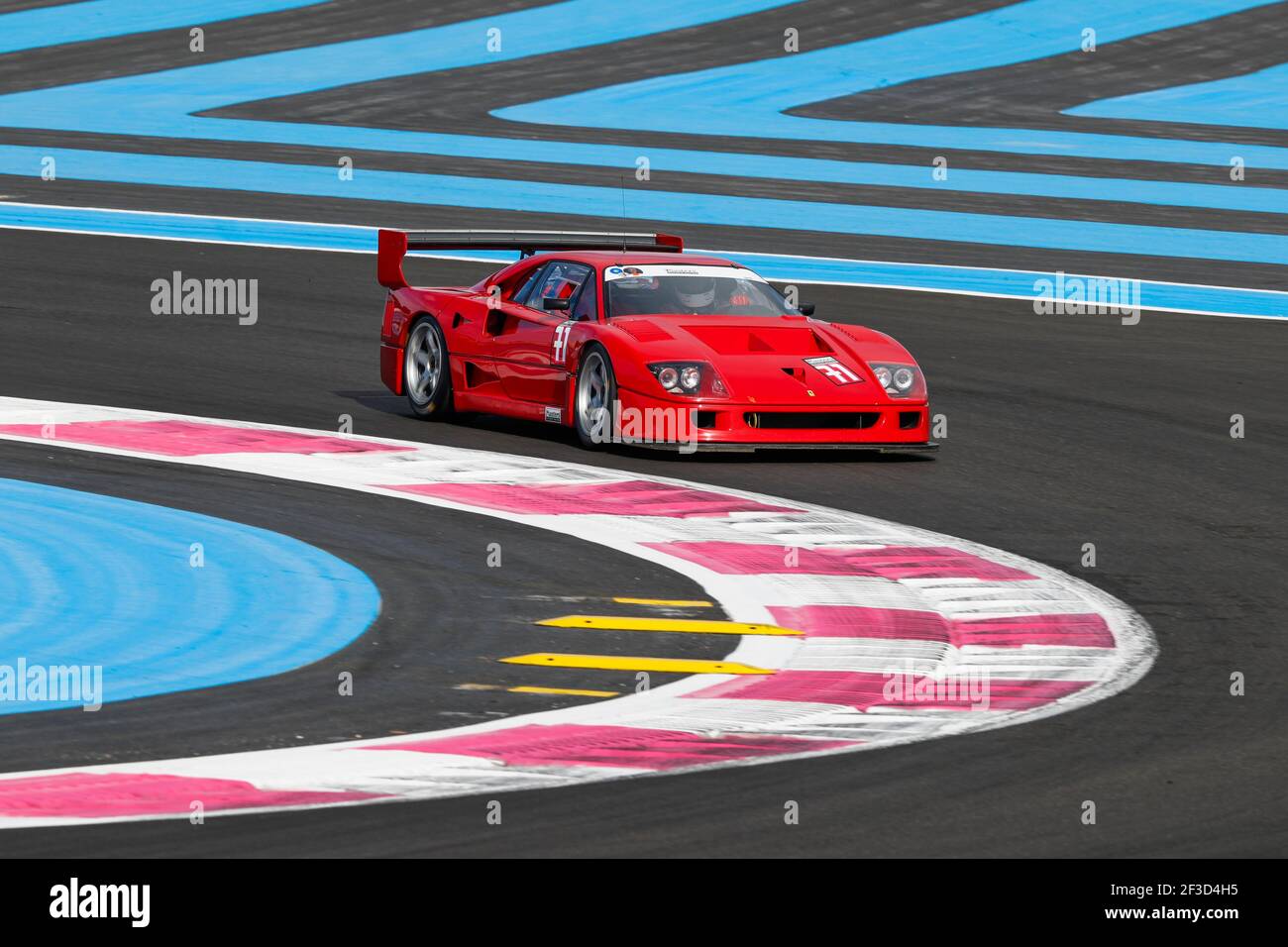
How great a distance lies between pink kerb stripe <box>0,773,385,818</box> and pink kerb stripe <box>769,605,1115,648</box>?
280 cm

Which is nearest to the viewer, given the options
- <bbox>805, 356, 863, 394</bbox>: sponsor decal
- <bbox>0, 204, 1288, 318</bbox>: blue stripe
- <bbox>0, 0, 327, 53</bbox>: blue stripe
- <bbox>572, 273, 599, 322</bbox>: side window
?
<bbox>805, 356, 863, 394</bbox>: sponsor decal

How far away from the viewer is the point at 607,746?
673cm

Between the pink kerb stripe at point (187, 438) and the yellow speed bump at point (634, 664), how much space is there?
4.62 m

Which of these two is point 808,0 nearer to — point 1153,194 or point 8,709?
point 1153,194

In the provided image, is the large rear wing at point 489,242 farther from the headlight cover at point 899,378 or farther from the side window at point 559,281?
the headlight cover at point 899,378

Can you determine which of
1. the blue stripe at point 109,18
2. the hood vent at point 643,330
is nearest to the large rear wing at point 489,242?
the hood vent at point 643,330

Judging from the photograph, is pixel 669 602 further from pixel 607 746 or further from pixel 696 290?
pixel 696 290

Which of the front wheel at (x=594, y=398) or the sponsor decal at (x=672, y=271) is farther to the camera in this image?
the sponsor decal at (x=672, y=271)

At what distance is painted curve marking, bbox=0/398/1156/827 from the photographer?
627 cm

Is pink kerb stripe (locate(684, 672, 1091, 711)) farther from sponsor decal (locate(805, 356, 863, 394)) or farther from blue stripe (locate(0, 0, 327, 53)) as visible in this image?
blue stripe (locate(0, 0, 327, 53))

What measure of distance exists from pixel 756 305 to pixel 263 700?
6.45 metres

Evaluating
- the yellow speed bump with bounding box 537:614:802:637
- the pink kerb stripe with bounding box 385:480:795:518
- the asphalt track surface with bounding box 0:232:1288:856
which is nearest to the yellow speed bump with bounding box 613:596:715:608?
the asphalt track surface with bounding box 0:232:1288:856

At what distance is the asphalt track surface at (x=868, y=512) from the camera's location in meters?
5.84
